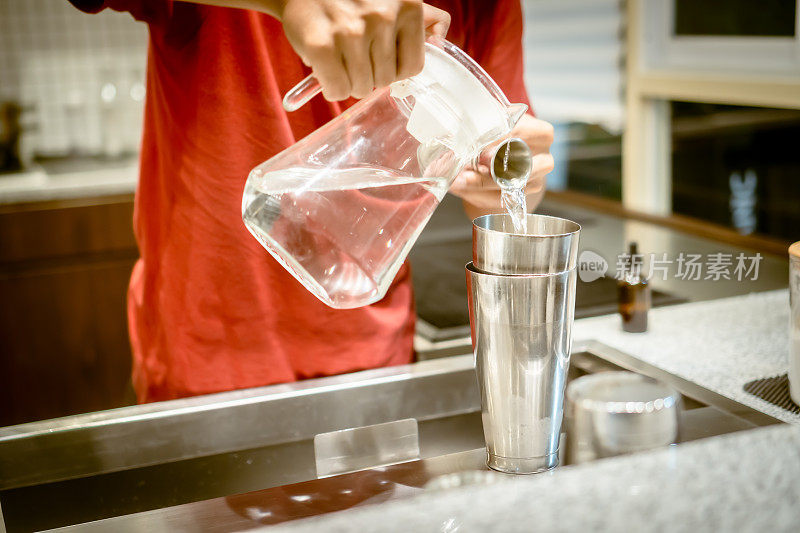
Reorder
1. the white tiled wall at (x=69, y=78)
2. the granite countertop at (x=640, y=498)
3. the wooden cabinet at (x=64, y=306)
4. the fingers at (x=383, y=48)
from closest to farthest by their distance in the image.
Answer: the granite countertop at (x=640, y=498) → the fingers at (x=383, y=48) → the wooden cabinet at (x=64, y=306) → the white tiled wall at (x=69, y=78)

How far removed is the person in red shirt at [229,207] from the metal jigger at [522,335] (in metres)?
0.36

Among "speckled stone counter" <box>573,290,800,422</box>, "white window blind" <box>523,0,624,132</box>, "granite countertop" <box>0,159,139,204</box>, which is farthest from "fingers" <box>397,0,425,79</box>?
"white window blind" <box>523,0,624,132</box>

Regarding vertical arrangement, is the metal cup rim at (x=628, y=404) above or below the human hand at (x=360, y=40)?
below

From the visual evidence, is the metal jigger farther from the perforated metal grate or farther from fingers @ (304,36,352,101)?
the perforated metal grate

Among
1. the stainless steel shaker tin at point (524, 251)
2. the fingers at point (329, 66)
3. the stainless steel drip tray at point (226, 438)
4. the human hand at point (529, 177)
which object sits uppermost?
the fingers at point (329, 66)

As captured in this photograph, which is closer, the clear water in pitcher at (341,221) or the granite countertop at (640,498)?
the granite countertop at (640,498)

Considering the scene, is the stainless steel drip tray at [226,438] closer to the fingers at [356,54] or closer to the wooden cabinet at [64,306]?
the fingers at [356,54]

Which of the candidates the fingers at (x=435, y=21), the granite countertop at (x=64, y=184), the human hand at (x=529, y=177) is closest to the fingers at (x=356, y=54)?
the fingers at (x=435, y=21)

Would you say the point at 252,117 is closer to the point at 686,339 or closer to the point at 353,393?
the point at 353,393

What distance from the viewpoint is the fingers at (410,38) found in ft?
2.21

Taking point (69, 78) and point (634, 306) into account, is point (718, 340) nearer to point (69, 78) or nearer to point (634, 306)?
point (634, 306)

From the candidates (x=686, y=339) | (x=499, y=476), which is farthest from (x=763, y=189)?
(x=499, y=476)

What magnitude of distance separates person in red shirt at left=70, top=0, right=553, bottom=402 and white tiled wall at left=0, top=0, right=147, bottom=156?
1991 millimetres

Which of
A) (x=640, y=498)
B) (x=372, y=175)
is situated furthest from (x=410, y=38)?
(x=640, y=498)
